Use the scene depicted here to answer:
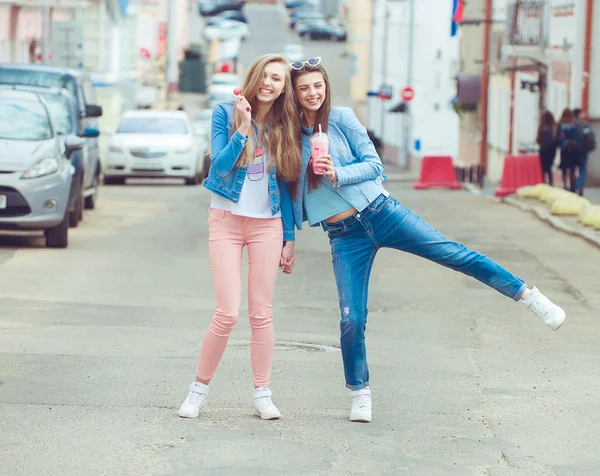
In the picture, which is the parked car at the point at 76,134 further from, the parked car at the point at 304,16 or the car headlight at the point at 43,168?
the parked car at the point at 304,16

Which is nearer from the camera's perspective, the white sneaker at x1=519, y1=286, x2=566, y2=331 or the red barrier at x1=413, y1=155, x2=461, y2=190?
the white sneaker at x1=519, y1=286, x2=566, y2=331

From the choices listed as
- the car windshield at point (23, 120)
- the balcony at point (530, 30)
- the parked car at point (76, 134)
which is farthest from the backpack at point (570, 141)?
the car windshield at point (23, 120)

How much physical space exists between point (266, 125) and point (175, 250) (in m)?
9.96

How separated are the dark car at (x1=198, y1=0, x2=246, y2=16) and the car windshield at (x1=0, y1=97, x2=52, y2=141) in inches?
3357

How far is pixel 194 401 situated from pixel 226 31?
285 ft

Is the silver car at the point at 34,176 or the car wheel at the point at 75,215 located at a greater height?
the silver car at the point at 34,176

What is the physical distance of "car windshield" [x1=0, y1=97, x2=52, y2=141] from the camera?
56.7ft

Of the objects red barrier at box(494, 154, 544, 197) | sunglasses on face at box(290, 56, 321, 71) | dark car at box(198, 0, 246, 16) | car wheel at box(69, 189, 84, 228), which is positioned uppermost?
dark car at box(198, 0, 246, 16)

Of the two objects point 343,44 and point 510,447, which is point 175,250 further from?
point 343,44

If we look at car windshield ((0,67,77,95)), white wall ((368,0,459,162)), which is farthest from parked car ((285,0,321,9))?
car windshield ((0,67,77,95))

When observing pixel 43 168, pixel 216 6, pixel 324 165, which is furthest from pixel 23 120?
pixel 216 6

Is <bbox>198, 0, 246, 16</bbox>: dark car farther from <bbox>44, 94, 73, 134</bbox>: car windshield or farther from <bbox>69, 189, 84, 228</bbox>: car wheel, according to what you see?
<bbox>69, 189, 84, 228</bbox>: car wheel

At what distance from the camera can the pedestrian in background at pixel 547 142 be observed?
31000mm

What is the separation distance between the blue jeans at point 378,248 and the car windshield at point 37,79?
15028mm
